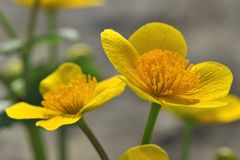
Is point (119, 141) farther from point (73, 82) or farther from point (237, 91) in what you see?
point (73, 82)

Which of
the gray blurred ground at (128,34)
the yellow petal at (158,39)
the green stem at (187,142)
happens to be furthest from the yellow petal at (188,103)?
the gray blurred ground at (128,34)

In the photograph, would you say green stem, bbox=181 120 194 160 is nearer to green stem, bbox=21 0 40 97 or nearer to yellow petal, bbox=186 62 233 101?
green stem, bbox=21 0 40 97

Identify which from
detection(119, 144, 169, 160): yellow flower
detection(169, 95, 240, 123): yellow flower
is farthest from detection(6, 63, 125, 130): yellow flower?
detection(169, 95, 240, 123): yellow flower

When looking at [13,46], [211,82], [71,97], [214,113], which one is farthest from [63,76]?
[214,113]

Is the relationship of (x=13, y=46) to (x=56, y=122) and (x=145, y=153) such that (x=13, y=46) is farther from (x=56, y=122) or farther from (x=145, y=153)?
(x=145, y=153)

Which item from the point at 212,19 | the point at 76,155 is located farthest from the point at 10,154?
the point at 212,19
